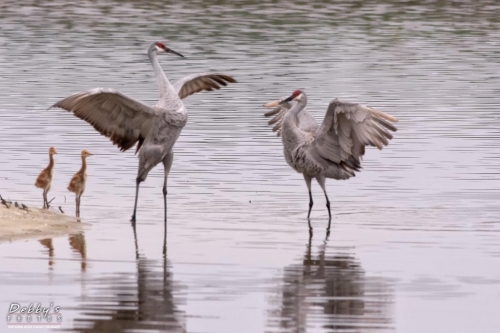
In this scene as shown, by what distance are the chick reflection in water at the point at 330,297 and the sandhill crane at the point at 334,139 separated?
285 centimetres

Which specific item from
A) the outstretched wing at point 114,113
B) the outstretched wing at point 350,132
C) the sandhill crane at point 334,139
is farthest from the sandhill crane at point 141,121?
the outstretched wing at point 350,132

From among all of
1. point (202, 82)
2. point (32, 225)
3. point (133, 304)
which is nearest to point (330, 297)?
point (133, 304)

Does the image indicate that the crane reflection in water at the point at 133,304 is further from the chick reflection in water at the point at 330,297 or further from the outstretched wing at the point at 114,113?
the outstretched wing at the point at 114,113

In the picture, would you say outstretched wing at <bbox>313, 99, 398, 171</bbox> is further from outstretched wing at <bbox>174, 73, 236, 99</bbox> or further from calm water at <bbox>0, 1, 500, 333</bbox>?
outstretched wing at <bbox>174, 73, 236, 99</bbox>

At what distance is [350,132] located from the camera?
51.3ft

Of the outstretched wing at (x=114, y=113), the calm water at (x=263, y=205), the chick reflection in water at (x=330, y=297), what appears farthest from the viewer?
the outstretched wing at (x=114, y=113)

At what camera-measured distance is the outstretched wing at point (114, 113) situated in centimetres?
1469

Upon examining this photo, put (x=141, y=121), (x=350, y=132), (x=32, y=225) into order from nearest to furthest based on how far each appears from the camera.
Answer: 1. (x=32, y=225)
2. (x=141, y=121)
3. (x=350, y=132)

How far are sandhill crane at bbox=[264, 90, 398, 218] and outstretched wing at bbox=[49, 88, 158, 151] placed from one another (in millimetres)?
1752

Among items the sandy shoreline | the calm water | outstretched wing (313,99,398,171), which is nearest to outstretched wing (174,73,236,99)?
the calm water

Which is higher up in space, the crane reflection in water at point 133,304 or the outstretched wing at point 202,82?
the crane reflection in water at point 133,304

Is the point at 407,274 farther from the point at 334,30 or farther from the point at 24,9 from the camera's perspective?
the point at 24,9

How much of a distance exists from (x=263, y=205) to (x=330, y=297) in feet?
16.5

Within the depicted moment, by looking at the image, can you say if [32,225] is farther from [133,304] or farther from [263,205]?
[133,304]
